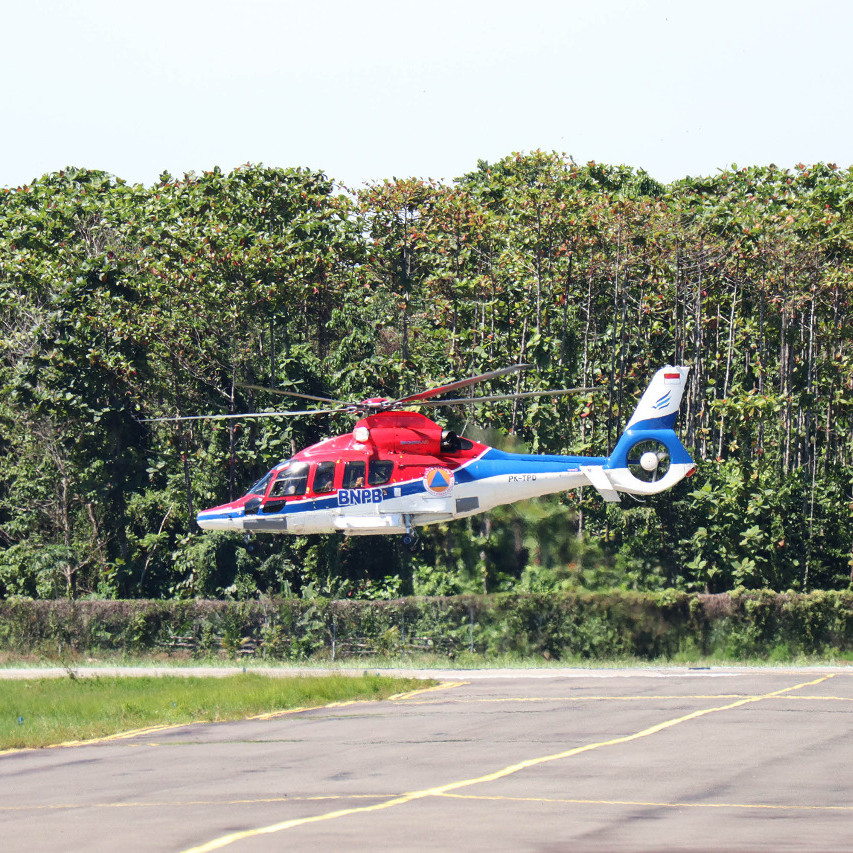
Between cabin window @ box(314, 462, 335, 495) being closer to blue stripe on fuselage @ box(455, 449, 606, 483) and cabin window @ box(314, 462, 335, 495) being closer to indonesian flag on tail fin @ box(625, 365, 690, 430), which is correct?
blue stripe on fuselage @ box(455, 449, 606, 483)

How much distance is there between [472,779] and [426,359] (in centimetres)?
3364

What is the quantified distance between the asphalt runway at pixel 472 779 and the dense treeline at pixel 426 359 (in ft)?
56.4

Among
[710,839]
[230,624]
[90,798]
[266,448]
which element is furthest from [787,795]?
A: [266,448]

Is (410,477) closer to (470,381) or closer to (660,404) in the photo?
(470,381)

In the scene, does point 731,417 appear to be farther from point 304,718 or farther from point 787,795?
point 787,795

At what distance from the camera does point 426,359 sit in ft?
167

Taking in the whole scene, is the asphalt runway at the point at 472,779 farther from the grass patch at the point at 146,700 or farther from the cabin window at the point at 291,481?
the cabin window at the point at 291,481

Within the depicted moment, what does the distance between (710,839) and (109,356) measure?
40691 millimetres

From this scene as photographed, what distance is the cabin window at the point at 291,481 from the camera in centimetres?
3403

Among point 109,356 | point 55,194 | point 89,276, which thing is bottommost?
point 109,356

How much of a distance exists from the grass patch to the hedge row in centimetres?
862

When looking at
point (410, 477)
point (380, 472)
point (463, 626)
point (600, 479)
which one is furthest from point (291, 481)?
point (463, 626)

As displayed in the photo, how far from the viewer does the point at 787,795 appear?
53.9 ft

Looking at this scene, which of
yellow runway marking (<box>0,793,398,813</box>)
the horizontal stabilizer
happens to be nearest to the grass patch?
the horizontal stabilizer
